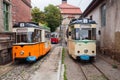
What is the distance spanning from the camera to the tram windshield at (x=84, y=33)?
14.6 metres

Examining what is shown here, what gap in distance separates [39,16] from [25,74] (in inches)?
1647

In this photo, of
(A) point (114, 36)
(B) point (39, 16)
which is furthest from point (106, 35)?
(B) point (39, 16)

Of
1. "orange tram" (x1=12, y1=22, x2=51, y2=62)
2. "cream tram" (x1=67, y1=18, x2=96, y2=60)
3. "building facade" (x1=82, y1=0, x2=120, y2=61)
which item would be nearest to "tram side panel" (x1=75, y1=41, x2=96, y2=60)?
"cream tram" (x1=67, y1=18, x2=96, y2=60)

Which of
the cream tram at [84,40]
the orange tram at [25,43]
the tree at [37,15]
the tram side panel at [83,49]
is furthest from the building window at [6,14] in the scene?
the tree at [37,15]

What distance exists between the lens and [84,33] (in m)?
14.7

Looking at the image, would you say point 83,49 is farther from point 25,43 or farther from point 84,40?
point 25,43

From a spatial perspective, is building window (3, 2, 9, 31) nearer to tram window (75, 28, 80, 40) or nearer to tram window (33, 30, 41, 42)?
tram window (33, 30, 41, 42)

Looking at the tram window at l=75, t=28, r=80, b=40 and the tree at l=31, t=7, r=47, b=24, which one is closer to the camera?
the tram window at l=75, t=28, r=80, b=40

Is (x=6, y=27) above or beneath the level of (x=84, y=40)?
above

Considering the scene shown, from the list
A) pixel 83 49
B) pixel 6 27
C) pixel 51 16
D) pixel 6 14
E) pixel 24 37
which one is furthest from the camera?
pixel 51 16

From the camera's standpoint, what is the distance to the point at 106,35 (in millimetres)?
17953

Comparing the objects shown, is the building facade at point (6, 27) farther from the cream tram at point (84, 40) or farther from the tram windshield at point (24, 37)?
the cream tram at point (84, 40)

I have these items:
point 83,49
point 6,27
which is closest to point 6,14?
point 6,27

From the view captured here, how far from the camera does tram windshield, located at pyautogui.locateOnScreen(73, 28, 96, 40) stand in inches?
574
